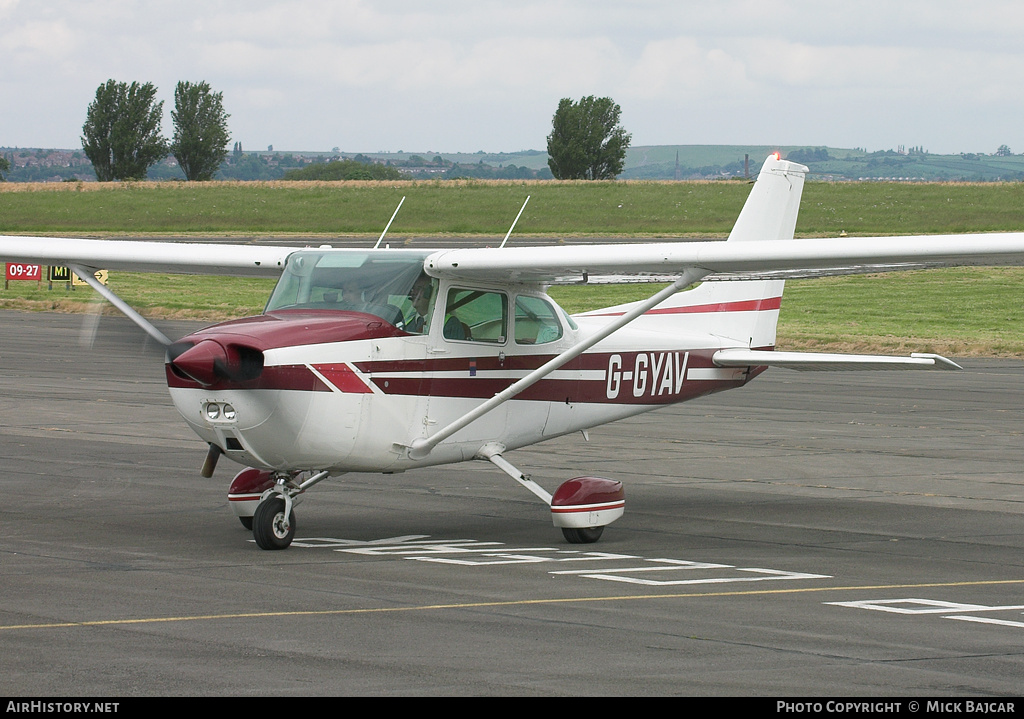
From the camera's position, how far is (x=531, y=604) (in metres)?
8.74

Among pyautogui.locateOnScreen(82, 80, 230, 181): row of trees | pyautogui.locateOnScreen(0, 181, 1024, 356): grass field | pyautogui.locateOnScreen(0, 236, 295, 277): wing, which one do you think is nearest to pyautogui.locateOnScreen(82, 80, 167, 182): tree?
pyautogui.locateOnScreen(82, 80, 230, 181): row of trees

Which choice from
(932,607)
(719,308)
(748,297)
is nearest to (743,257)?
(932,607)

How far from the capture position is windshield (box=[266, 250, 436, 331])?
35.7 ft

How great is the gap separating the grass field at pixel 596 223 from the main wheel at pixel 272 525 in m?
21.4

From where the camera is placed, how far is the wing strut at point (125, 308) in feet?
36.1

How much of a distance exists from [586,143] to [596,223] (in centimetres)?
4736

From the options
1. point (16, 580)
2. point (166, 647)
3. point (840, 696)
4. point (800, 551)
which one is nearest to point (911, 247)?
point (800, 551)

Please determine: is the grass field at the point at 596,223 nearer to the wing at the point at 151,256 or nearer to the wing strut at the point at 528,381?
the wing at the point at 151,256

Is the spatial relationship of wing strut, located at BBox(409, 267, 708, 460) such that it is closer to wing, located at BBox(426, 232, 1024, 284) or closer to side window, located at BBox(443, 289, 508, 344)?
wing, located at BBox(426, 232, 1024, 284)

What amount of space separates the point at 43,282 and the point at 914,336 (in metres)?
30.4

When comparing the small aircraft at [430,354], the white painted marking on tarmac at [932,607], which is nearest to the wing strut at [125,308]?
the small aircraft at [430,354]

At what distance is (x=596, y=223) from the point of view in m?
66.4

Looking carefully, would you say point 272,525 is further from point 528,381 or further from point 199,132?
point 199,132
